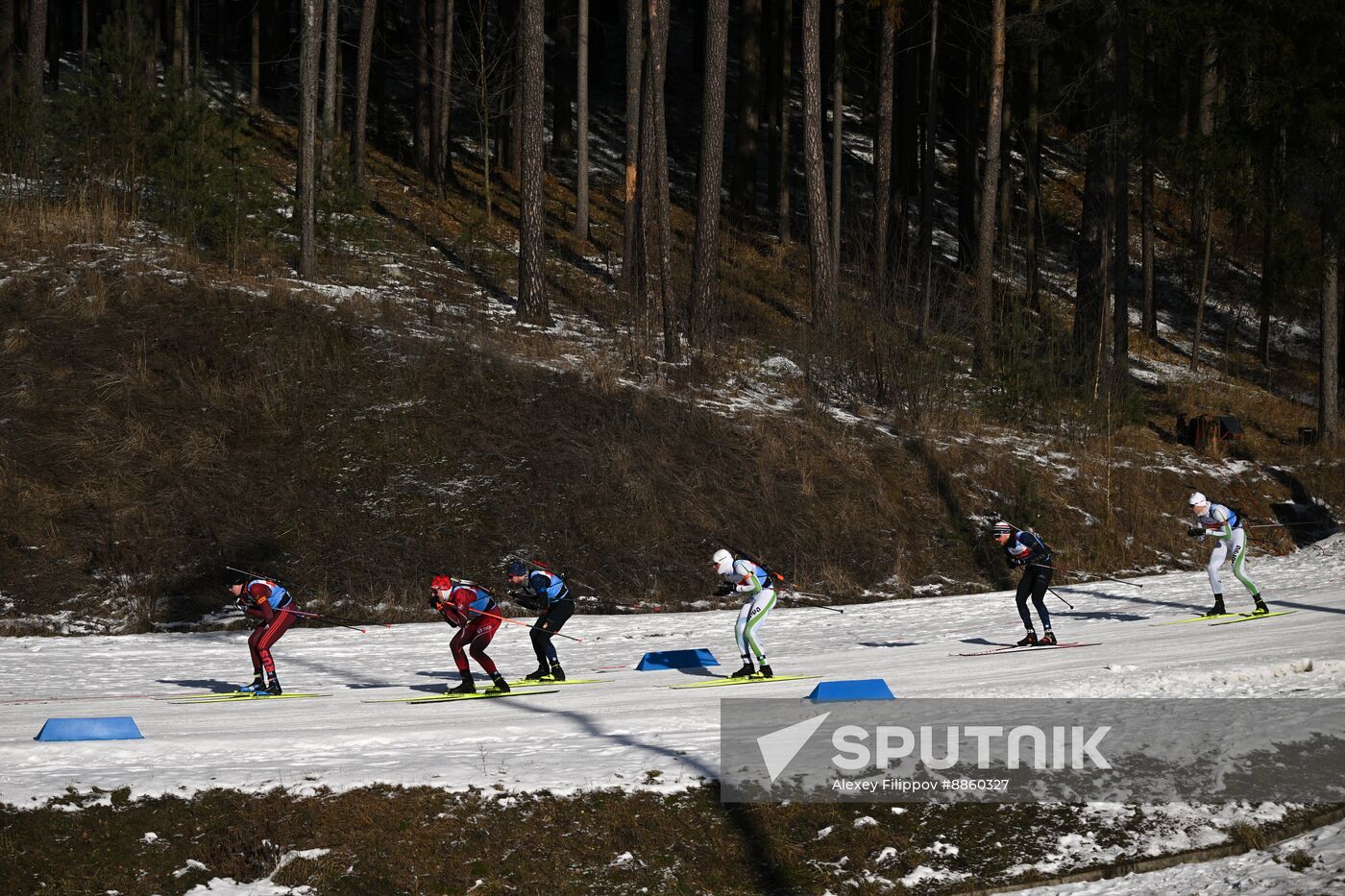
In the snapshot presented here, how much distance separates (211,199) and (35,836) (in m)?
21.6

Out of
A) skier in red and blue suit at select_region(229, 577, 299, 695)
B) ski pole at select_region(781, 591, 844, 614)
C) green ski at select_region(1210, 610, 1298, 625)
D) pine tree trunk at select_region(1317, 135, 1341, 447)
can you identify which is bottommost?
ski pole at select_region(781, 591, 844, 614)

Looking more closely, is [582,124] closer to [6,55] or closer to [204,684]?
[6,55]

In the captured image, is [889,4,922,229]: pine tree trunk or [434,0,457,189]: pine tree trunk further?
[889,4,922,229]: pine tree trunk

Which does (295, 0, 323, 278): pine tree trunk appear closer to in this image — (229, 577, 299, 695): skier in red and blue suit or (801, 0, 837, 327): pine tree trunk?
(801, 0, 837, 327): pine tree trunk

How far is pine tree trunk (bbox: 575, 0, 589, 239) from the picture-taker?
3691cm

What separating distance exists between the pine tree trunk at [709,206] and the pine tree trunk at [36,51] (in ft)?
50.1

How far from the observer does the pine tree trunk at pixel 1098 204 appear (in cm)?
3089

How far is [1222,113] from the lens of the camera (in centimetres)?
3070

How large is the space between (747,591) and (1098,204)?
1988cm

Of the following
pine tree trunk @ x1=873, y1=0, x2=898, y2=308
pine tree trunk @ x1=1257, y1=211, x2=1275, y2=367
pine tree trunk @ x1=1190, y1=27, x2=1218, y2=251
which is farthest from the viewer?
pine tree trunk @ x1=1257, y1=211, x2=1275, y2=367

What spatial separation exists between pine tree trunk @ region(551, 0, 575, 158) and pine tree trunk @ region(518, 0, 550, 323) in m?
14.1

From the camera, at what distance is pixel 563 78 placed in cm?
4497

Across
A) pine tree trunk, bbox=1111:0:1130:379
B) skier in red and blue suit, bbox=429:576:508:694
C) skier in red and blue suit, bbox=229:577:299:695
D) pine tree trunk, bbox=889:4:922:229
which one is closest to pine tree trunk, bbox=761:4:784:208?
pine tree trunk, bbox=889:4:922:229

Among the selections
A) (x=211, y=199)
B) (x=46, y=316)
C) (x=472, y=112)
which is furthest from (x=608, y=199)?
(x=46, y=316)
